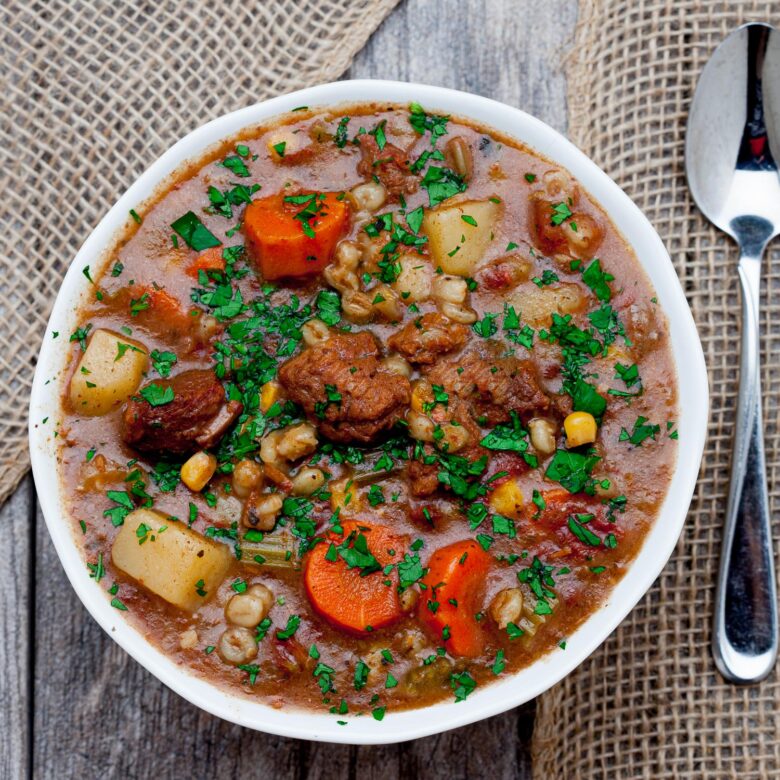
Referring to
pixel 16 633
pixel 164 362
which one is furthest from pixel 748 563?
pixel 16 633

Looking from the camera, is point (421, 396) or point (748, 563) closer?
point (421, 396)

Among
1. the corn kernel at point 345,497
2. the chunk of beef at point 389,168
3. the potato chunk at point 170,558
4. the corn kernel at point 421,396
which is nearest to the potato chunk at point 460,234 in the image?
the chunk of beef at point 389,168

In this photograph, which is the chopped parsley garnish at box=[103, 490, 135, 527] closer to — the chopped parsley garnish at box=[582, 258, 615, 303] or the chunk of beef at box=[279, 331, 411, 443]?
the chunk of beef at box=[279, 331, 411, 443]

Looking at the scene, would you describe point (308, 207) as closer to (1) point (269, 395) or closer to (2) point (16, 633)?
(1) point (269, 395)

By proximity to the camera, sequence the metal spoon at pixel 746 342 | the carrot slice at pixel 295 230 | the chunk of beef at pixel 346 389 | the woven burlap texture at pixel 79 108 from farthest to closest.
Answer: the woven burlap texture at pixel 79 108, the metal spoon at pixel 746 342, the carrot slice at pixel 295 230, the chunk of beef at pixel 346 389

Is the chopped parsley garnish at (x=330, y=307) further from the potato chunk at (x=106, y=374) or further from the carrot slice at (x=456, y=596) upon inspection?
the carrot slice at (x=456, y=596)

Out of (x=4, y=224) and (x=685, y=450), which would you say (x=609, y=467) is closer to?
(x=685, y=450)

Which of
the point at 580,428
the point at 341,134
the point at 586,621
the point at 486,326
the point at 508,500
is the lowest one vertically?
the point at 586,621

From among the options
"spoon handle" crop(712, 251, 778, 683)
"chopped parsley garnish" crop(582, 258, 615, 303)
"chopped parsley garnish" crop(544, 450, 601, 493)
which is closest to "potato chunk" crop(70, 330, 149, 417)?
"chopped parsley garnish" crop(544, 450, 601, 493)
